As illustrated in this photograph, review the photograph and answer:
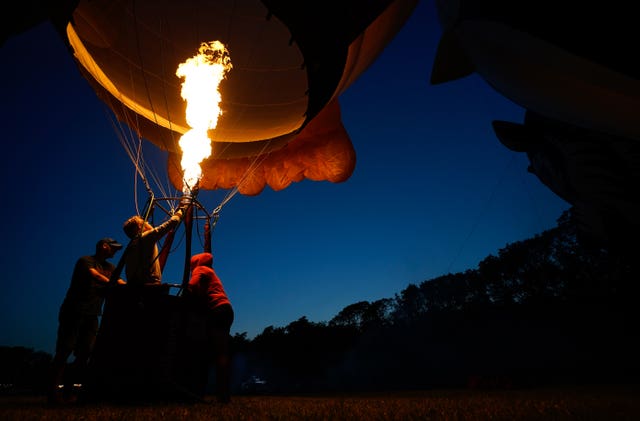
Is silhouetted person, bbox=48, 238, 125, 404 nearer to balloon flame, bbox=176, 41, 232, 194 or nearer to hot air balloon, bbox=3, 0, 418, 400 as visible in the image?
hot air balloon, bbox=3, 0, 418, 400

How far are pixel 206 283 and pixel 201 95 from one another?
10.4ft

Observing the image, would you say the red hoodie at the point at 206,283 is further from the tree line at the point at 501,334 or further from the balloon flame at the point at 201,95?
the tree line at the point at 501,334

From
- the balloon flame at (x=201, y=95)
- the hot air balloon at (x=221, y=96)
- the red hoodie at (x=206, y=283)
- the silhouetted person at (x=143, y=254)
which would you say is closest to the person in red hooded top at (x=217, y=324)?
the red hoodie at (x=206, y=283)

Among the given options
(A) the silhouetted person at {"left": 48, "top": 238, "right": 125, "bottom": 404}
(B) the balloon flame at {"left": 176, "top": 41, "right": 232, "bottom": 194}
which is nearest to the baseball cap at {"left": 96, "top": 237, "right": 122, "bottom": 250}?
(A) the silhouetted person at {"left": 48, "top": 238, "right": 125, "bottom": 404}

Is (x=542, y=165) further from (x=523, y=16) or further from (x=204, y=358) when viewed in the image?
(x=204, y=358)

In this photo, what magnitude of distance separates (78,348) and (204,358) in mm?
1510

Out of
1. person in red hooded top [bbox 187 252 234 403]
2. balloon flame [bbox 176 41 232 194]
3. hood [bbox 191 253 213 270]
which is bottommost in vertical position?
person in red hooded top [bbox 187 252 234 403]

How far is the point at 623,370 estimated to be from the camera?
15914 millimetres

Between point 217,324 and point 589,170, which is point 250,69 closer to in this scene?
point 217,324

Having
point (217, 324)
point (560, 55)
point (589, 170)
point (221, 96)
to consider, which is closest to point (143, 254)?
point (217, 324)

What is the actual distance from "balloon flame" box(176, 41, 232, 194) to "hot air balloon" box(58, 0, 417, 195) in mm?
140

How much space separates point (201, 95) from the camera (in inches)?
209

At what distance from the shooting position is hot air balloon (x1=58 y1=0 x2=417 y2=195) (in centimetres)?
375

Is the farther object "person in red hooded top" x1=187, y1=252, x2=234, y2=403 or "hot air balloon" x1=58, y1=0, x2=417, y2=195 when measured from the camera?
"hot air balloon" x1=58, y1=0, x2=417, y2=195
